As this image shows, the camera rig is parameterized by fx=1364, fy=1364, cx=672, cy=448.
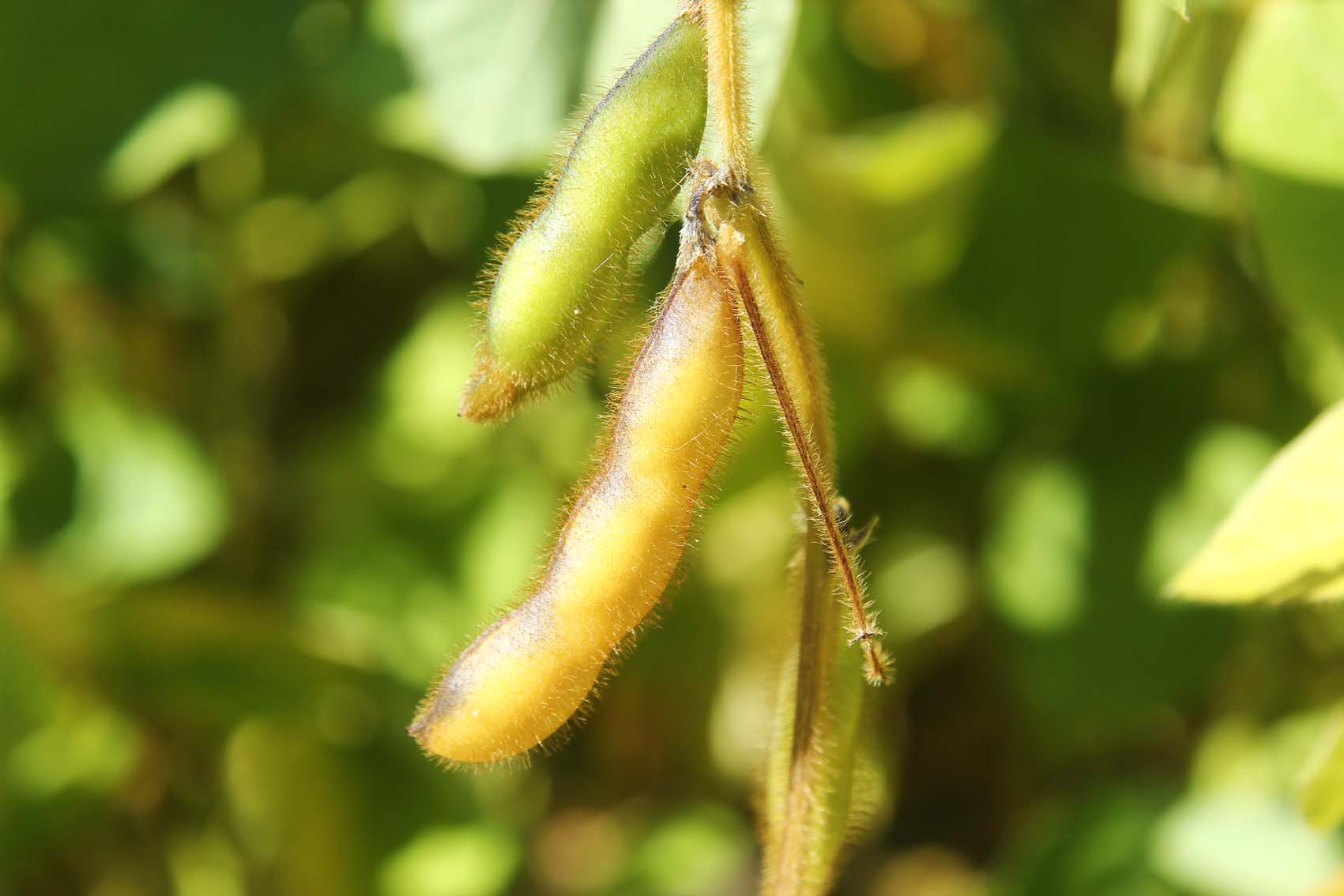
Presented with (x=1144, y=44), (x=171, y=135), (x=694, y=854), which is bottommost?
(x=694, y=854)

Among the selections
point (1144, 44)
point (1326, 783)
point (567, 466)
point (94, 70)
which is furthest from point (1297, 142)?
point (94, 70)

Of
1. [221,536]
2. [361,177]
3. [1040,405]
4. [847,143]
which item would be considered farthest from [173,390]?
[1040,405]

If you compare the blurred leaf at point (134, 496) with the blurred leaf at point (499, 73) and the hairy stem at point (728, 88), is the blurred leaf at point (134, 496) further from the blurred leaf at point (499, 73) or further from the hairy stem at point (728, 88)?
the hairy stem at point (728, 88)

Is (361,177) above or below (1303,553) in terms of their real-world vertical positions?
above

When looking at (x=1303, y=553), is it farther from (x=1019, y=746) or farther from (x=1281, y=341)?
(x=1019, y=746)

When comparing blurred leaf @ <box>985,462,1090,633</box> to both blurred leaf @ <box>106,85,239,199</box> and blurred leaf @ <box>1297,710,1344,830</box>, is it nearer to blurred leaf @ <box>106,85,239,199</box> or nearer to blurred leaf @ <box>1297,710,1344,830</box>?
blurred leaf @ <box>1297,710,1344,830</box>

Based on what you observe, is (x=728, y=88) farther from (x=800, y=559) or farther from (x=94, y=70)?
(x=94, y=70)

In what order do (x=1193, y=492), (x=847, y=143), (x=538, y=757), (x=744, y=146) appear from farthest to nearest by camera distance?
(x=538, y=757) < (x=1193, y=492) < (x=847, y=143) < (x=744, y=146)
